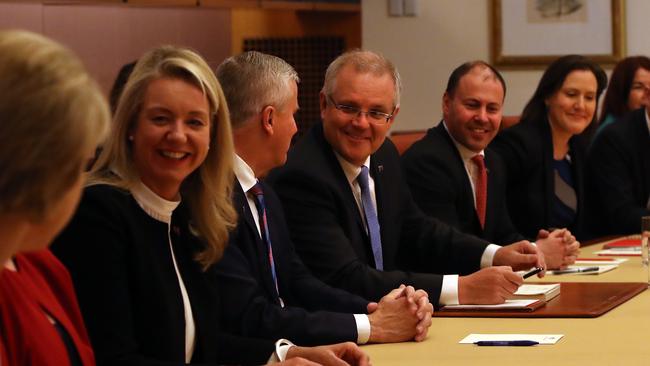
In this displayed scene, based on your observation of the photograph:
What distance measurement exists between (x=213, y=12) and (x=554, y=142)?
2.53m

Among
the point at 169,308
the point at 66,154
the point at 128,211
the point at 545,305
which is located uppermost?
the point at 66,154

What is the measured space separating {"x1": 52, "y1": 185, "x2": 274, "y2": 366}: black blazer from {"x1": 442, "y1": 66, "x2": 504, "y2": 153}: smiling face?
222 cm

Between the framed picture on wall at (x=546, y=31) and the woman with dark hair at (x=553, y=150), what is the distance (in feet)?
10.5

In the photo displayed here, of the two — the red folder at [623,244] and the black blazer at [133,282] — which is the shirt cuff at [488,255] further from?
the black blazer at [133,282]

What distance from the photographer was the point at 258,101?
319 cm

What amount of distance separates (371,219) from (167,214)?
126cm

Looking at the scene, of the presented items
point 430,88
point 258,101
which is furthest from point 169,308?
point 430,88

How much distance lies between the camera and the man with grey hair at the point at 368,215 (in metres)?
3.39

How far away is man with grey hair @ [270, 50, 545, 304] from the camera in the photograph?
133 inches

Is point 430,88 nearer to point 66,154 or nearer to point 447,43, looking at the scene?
point 447,43

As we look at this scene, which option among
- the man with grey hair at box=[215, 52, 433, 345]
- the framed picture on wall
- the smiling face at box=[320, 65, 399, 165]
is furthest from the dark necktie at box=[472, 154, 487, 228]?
the framed picture on wall

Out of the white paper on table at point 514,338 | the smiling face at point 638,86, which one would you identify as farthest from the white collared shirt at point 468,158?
the smiling face at point 638,86

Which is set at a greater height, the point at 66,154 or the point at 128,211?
the point at 66,154

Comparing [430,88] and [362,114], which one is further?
[430,88]
